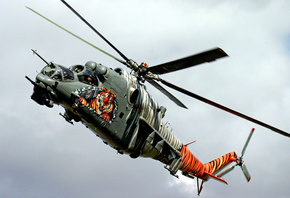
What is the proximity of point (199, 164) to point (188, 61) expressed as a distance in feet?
41.2

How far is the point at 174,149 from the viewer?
856 inches

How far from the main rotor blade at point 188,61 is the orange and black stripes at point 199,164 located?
8.34m

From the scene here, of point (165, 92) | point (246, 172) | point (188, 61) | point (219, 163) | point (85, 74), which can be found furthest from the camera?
point (246, 172)

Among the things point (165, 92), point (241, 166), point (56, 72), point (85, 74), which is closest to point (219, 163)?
point (241, 166)

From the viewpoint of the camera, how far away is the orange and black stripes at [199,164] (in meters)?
24.3

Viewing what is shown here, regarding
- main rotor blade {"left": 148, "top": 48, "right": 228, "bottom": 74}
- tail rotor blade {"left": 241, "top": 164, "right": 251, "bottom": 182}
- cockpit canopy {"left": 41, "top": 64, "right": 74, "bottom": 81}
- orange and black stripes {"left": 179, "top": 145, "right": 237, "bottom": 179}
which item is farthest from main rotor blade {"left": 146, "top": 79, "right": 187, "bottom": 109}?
tail rotor blade {"left": 241, "top": 164, "right": 251, "bottom": 182}

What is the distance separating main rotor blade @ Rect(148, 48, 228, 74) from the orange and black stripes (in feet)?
27.4

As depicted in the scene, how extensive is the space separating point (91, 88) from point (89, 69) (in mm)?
1071

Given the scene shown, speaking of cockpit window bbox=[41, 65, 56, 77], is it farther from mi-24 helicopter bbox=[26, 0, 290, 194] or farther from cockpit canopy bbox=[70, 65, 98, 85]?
cockpit canopy bbox=[70, 65, 98, 85]

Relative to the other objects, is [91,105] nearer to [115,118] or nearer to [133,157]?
[115,118]

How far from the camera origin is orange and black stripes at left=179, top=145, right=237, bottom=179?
24.3 meters

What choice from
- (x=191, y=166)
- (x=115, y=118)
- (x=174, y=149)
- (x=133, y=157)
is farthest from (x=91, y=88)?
(x=191, y=166)

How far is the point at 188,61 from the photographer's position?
51.8ft

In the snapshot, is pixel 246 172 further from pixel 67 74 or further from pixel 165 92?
pixel 67 74
